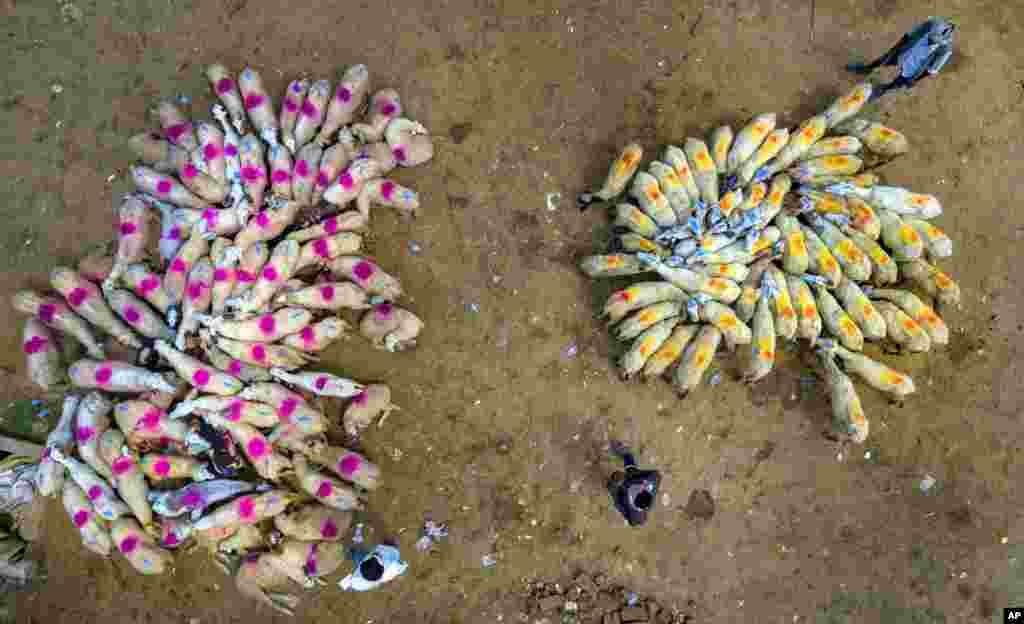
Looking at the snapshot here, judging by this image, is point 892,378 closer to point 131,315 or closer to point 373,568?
point 373,568

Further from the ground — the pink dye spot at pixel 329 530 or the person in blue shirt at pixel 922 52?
the person in blue shirt at pixel 922 52

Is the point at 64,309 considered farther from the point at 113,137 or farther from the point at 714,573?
the point at 714,573

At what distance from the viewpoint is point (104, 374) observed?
7.03 metres

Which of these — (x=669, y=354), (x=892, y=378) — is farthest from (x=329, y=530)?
(x=892, y=378)

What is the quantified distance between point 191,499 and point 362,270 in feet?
8.88

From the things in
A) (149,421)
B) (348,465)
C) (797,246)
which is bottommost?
(348,465)

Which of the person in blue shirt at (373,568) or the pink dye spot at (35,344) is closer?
the person in blue shirt at (373,568)

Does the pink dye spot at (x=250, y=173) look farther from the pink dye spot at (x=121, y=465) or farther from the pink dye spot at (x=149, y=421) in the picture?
the pink dye spot at (x=121, y=465)

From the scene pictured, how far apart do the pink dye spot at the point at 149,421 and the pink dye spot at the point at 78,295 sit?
139cm

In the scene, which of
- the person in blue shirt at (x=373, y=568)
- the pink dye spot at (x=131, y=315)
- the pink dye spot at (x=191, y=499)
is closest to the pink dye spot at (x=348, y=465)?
the person in blue shirt at (x=373, y=568)

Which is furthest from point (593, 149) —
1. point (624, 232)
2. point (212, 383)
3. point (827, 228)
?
point (212, 383)

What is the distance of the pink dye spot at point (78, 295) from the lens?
7234 mm

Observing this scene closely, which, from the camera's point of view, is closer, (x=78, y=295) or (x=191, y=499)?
(x=191, y=499)

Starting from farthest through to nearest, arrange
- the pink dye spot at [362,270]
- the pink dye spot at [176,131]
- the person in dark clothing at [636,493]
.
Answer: the pink dye spot at [176,131], the pink dye spot at [362,270], the person in dark clothing at [636,493]
